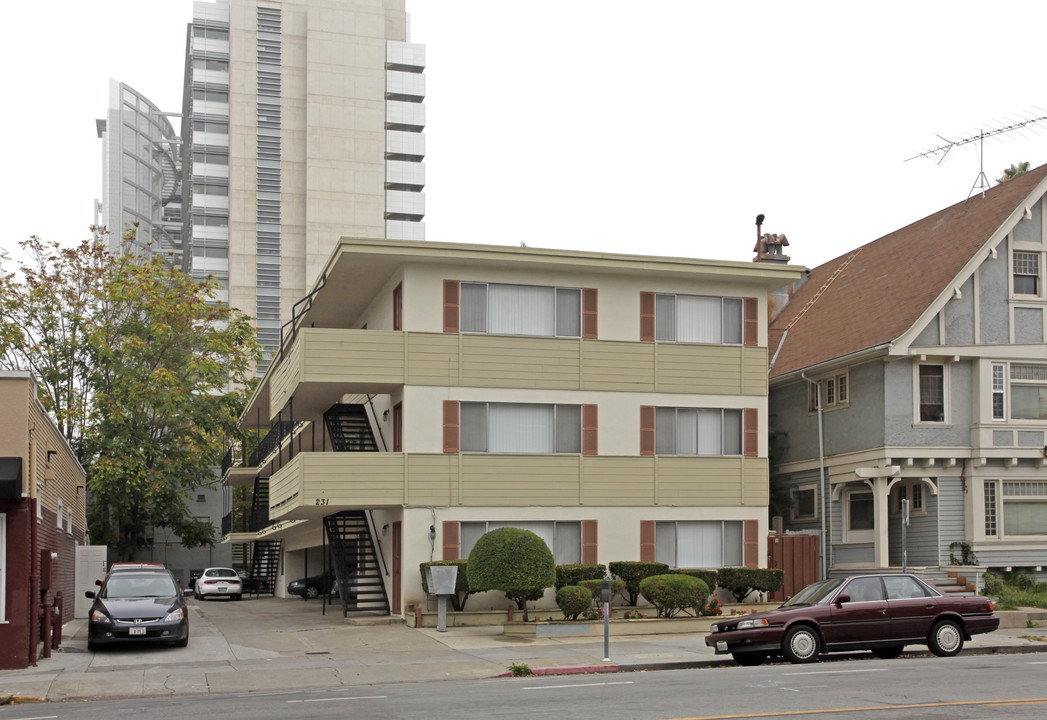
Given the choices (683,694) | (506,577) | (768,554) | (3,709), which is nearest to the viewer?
(683,694)

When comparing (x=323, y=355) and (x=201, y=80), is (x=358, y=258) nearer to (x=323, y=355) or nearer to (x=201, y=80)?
(x=323, y=355)

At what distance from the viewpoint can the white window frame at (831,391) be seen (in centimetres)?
3400

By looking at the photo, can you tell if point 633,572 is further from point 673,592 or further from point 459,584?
point 459,584

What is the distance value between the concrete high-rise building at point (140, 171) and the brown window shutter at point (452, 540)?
282 feet

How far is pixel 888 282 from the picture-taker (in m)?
35.4

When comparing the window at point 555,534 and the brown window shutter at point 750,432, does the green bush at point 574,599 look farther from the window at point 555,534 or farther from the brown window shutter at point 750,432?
the brown window shutter at point 750,432

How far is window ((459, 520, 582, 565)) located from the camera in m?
28.6

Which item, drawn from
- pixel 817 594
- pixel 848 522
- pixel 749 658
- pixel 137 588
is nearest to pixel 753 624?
pixel 749 658

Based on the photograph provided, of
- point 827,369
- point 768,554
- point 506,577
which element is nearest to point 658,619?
point 506,577

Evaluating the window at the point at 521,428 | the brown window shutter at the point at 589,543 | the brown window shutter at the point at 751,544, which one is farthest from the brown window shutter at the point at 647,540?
the brown window shutter at the point at 751,544

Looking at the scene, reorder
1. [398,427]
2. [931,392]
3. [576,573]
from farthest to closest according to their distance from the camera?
1. [931,392]
2. [398,427]
3. [576,573]

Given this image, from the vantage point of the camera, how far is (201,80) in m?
92.1

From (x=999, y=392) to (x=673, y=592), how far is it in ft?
40.1

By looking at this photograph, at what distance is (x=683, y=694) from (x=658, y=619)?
10.8 meters
